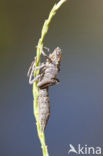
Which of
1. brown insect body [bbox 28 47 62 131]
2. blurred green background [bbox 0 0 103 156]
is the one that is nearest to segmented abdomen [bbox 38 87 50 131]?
brown insect body [bbox 28 47 62 131]

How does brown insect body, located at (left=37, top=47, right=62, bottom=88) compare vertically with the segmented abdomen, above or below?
above

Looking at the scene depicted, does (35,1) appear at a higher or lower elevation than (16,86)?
higher

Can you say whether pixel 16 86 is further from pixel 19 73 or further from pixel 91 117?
pixel 91 117

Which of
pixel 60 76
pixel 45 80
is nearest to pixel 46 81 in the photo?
pixel 45 80

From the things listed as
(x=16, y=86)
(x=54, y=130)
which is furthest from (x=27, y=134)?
(x=16, y=86)

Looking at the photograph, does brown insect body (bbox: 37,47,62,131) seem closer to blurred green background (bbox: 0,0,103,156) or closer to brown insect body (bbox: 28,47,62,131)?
brown insect body (bbox: 28,47,62,131)

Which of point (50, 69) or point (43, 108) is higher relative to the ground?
point (50, 69)

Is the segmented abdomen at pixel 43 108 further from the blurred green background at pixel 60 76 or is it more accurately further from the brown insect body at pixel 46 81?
the blurred green background at pixel 60 76

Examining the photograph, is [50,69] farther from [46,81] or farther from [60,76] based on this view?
[60,76]
